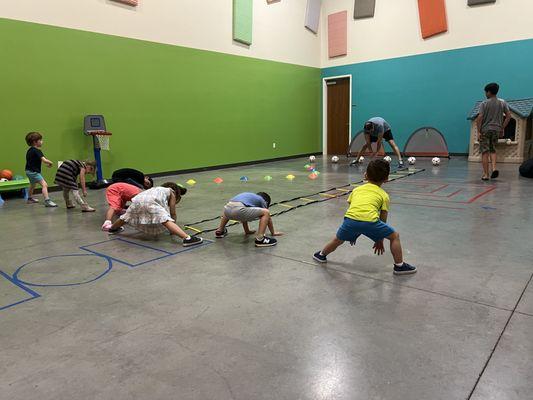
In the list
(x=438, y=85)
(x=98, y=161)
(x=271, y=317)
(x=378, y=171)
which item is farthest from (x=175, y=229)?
(x=438, y=85)

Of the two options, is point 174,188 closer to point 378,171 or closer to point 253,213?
point 253,213

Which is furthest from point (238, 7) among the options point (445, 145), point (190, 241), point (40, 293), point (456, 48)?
point (40, 293)

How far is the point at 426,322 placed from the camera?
2.28 meters

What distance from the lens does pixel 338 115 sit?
14.0m

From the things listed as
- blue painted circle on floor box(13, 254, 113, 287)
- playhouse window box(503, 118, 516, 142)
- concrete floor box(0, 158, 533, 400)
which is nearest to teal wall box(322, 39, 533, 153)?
playhouse window box(503, 118, 516, 142)

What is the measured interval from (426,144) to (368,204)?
32.8 ft

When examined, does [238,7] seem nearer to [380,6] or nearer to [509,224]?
[380,6]

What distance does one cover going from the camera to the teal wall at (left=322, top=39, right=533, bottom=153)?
10.5 meters

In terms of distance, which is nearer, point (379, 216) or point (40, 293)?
point (40, 293)

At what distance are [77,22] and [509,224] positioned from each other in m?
7.68

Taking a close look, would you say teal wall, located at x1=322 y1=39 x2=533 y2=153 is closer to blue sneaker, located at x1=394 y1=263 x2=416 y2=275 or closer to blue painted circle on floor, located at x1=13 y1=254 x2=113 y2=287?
blue sneaker, located at x1=394 y1=263 x2=416 y2=275

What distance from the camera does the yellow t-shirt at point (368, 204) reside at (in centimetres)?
301

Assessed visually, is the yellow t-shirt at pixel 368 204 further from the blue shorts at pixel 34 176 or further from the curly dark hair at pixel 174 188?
the blue shorts at pixel 34 176

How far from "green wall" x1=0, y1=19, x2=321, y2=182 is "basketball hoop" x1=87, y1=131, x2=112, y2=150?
0.94 ft
